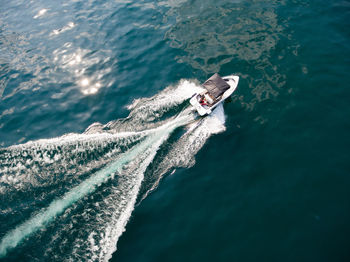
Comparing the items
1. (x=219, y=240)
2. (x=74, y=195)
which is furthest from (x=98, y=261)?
(x=219, y=240)

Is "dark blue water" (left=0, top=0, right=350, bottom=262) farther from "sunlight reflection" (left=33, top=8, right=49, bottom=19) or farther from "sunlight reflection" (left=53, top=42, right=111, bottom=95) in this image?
"sunlight reflection" (left=33, top=8, right=49, bottom=19)

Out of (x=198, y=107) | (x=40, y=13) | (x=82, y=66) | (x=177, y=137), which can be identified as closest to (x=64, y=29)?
(x=40, y=13)

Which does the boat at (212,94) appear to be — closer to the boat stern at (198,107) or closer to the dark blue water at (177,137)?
the boat stern at (198,107)

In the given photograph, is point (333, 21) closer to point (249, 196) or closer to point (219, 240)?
point (249, 196)

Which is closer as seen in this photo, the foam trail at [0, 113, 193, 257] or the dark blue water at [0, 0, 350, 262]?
the dark blue water at [0, 0, 350, 262]

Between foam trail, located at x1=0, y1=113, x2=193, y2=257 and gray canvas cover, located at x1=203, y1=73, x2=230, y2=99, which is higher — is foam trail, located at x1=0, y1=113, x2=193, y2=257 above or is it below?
below

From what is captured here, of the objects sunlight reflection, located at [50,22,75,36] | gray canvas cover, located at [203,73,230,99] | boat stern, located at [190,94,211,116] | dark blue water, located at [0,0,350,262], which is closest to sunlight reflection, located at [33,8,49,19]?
dark blue water, located at [0,0,350,262]

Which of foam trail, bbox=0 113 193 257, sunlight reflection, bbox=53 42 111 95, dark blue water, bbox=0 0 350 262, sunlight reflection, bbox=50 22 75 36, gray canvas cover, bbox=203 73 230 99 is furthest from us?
sunlight reflection, bbox=50 22 75 36
